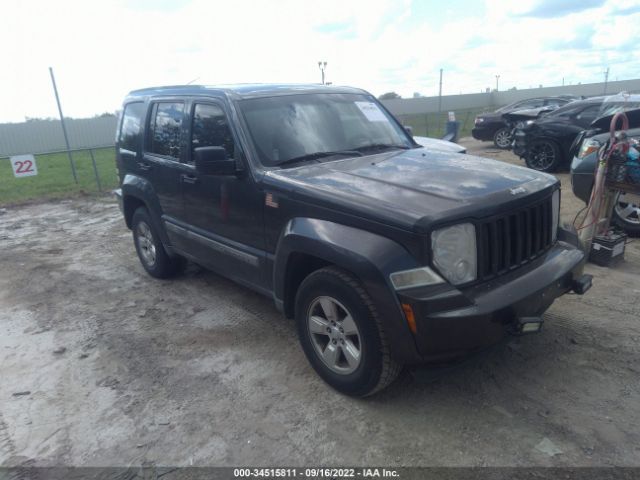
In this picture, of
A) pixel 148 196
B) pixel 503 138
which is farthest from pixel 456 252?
pixel 503 138

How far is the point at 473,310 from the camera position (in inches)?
105

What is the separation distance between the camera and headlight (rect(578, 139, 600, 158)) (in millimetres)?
6162

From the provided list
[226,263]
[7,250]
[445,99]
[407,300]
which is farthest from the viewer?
[445,99]

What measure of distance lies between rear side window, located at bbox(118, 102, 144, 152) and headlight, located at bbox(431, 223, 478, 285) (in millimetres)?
3789

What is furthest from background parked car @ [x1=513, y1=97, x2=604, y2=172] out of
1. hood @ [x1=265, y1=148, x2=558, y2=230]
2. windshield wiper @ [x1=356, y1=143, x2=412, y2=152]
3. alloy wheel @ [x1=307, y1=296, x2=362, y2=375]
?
alloy wheel @ [x1=307, y1=296, x2=362, y2=375]

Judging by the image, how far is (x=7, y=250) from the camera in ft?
24.6

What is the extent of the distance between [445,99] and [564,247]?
45.3m

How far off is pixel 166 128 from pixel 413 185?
9.15 feet

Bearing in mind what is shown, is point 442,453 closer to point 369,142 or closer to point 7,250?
point 369,142

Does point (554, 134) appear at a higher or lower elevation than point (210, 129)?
lower

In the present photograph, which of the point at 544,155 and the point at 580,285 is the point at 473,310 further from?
the point at 544,155

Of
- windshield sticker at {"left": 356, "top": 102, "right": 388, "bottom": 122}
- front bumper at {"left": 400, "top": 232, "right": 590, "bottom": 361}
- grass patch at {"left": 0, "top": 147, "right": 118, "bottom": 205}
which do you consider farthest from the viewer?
grass patch at {"left": 0, "top": 147, "right": 118, "bottom": 205}

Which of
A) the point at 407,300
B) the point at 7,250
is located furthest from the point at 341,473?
the point at 7,250

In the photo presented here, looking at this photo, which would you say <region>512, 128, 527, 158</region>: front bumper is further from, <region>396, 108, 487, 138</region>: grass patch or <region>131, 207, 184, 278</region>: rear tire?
<region>396, 108, 487, 138</region>: grass patch
